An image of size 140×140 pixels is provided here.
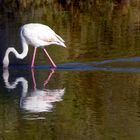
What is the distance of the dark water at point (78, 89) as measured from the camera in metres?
9.77

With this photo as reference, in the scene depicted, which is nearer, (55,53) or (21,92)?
(21,92)

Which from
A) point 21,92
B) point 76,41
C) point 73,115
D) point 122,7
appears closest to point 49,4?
point 122,7

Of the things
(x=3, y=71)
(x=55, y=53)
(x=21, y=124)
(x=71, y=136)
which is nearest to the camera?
(x=71, y=136)

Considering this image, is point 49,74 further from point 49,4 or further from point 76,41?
point 49,4

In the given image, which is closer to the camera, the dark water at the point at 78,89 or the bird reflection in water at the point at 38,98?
the dark water at the point at 78,89

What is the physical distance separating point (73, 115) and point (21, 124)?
0.91 meters

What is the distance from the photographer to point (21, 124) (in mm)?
10117

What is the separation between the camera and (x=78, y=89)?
41.3ft

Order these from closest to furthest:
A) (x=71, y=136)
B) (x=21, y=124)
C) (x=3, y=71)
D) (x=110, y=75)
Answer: (x=71, y=136), (x=21, y=124), (x=110, y=75), (x=3, y=71)

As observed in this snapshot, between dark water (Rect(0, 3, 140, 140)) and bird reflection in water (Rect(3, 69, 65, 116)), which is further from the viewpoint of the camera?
bird reflection in water (Rect(3, 69, 65, 116))

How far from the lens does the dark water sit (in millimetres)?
9773

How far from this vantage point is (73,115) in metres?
10.6

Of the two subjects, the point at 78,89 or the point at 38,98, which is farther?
the point at 78,89

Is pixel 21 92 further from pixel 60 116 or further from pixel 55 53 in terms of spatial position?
pixel 55 53
